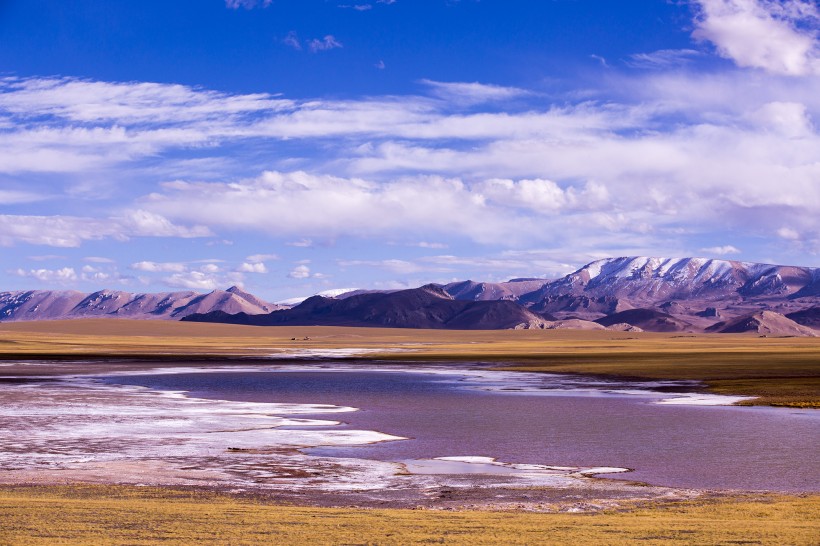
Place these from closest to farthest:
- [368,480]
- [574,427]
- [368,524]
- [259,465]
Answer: [368,524]
[368,480]
[259,465]
[574,427]

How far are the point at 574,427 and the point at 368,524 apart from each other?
60.7 feet

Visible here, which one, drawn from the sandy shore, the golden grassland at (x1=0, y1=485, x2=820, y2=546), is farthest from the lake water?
the golden grassland at (x1=0, y1=485, x2=820, y2=546)

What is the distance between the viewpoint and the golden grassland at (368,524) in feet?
42.9

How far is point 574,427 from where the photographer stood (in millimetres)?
31750

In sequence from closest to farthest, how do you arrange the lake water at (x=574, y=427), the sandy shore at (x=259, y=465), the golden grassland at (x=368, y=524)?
the golden grassland at (x=368, y=524) → the sandy shore at (x=259, y=465) → the lake water at (x=574, y=427)

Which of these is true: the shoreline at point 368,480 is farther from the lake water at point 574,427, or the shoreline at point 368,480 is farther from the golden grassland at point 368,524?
the golden grassland at point 368,524

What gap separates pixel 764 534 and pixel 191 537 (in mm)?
8238

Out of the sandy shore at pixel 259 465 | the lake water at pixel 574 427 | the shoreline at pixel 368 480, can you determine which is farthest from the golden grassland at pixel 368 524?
the lake water at pixel 574 427

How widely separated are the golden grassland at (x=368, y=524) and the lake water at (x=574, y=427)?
5.17 m

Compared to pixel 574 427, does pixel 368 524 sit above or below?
above

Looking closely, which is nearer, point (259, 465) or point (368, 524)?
point (368, 524)

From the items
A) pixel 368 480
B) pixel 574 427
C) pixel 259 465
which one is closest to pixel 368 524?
pixel 368 480

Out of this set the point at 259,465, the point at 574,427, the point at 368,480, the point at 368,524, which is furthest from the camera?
the point at 574,427

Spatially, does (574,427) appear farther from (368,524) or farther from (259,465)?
(368,524)
